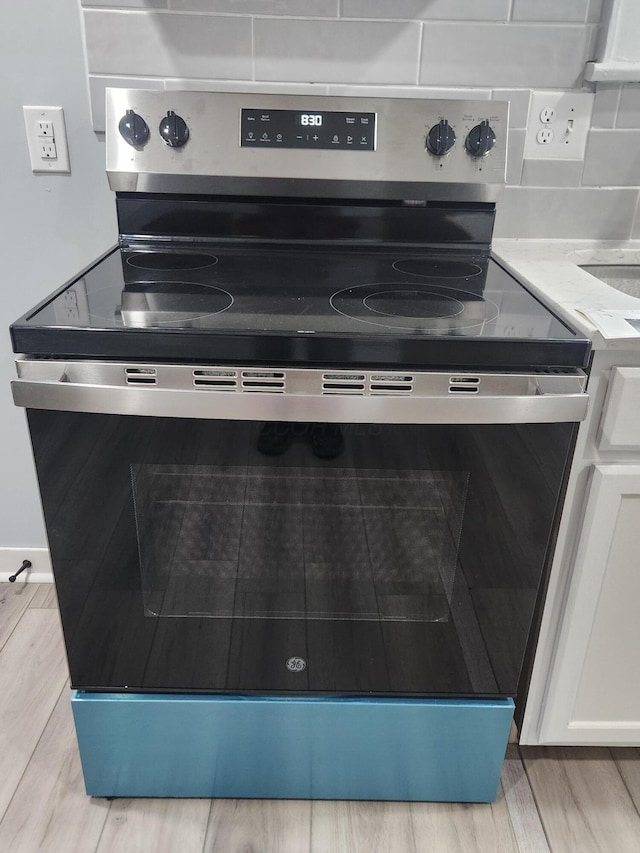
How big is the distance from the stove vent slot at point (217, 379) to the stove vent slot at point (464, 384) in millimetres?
273

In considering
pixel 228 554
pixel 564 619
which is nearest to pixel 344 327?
pixel 228 554

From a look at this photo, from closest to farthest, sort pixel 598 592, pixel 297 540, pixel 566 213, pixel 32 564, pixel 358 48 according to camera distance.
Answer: pixel 297 540 → pixel 598 592 → pixel 358 48 → pixel 566 213 → pixel 32 564

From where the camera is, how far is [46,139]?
1.31m

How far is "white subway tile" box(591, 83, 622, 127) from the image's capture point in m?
1.30

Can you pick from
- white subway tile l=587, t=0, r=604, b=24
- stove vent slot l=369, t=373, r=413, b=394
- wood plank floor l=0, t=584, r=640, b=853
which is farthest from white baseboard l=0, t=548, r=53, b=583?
white subway tile l=587, t=0, r=604, b=24

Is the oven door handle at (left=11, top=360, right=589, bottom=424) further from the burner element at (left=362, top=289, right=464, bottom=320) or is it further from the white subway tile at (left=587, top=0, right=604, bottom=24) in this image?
the white subway tile at (left=587, top=0, right=604, bottom=24)

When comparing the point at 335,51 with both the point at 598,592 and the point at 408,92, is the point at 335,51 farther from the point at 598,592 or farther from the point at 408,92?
the point at 598,592

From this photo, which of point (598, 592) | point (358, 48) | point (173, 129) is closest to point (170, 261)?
point (173, 129)

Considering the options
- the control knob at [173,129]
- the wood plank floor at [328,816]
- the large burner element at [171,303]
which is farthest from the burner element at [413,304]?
the wood plank floor at [328,816]

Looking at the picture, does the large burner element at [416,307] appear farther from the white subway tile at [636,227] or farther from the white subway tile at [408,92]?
the white subway tile at [636,227]

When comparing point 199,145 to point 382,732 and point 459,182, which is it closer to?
point 459,182

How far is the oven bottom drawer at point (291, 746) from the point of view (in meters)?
1.07

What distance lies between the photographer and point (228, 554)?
0.95 meters

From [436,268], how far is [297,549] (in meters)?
0.57
